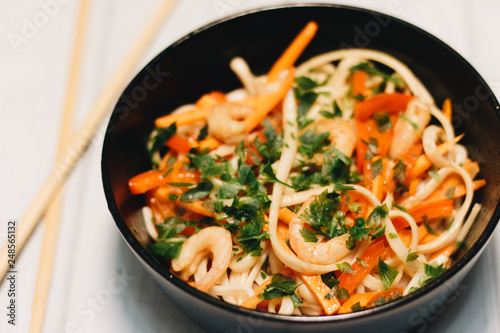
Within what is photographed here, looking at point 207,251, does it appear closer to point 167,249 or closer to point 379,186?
point 167,249

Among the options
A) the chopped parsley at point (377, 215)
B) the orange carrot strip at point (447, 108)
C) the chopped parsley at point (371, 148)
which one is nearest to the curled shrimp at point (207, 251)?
the chopped parsley at point (377, 215)

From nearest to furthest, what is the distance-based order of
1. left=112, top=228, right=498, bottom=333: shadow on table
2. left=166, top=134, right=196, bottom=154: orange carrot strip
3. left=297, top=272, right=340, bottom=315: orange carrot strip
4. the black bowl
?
the black bowl
left=297, top=272, right=340, bottom=315: orange carrot strip
left=112, top=228, right=498, bottom=333: shadow on table
left=166, top=134, right=196, bottom=154: orange carrot strip

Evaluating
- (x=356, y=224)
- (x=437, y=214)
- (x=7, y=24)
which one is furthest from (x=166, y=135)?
(x=7, y=24)

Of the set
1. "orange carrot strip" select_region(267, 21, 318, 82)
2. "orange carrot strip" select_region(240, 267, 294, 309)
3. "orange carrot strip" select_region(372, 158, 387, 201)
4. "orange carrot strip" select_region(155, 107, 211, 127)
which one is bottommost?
"orange carrot strip" select_region(240, 267, 294, 309)

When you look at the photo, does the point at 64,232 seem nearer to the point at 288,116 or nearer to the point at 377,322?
the point at 288,116

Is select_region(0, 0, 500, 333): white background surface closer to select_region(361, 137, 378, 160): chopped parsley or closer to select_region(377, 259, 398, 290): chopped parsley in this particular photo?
select_region(377, 259, 398, 290): chopped parsley

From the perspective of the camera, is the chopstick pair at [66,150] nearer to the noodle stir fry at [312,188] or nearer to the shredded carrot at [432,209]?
the noodle stir fry at [312,188]

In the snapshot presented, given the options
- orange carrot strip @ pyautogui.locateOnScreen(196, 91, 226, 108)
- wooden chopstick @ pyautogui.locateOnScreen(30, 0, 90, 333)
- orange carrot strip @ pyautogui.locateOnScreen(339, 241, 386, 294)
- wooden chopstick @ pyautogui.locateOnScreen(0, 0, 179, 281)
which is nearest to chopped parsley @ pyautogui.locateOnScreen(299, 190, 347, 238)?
orange carrot strip @ pyautogui.locateOnScreen(339, 241, 386, 294)

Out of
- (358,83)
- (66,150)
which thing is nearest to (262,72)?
(358,83)

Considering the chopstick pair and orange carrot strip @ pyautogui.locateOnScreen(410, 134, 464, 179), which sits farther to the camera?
the chopstick pair
